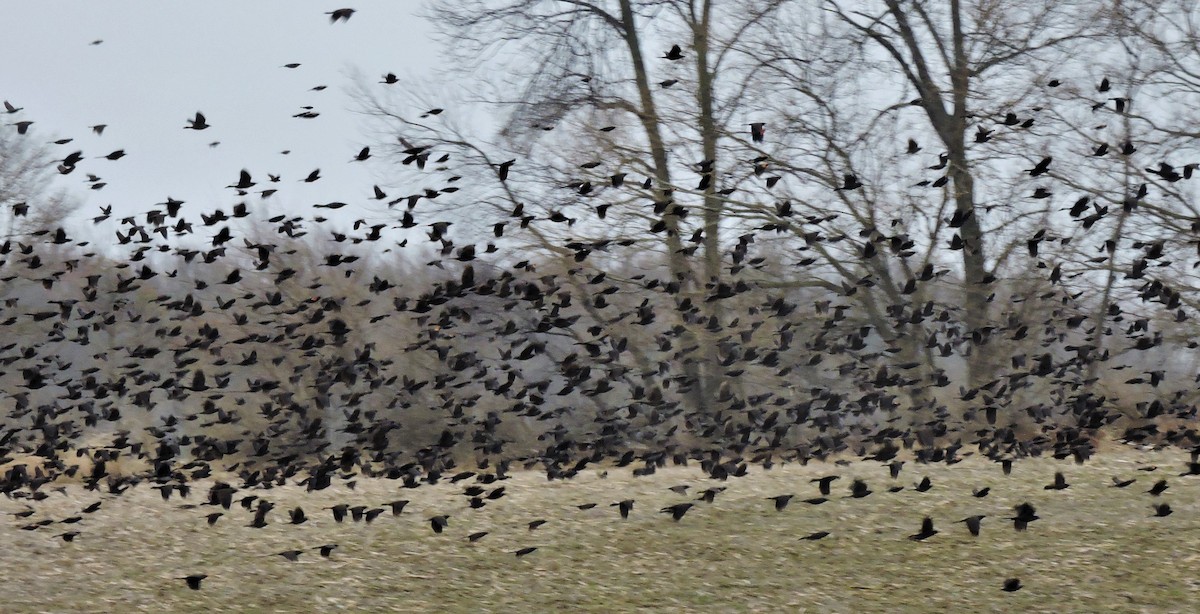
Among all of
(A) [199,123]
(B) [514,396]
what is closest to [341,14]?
(A) [199,123]

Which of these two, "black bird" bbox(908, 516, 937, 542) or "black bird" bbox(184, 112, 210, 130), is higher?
"black bird" bbox(184, 112, 210, 130)

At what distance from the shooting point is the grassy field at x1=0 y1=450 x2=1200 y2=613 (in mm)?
10852

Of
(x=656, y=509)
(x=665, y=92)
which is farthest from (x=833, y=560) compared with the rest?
(x=665, y=92)

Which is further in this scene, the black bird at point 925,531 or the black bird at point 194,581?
the black bird at point 194,581

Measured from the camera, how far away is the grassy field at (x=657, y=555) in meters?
10.9

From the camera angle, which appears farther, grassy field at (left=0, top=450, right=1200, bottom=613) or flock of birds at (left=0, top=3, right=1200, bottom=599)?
flock of birds at (left=0, top=3, right=1200, bottom=599)

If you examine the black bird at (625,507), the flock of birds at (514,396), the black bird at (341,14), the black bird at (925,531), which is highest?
the black bird at (341,14)

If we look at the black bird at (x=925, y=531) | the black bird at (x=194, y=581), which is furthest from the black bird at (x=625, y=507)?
the black bird at (x=194, y=581)

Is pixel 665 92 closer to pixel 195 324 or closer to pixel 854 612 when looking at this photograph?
pixel 854 612

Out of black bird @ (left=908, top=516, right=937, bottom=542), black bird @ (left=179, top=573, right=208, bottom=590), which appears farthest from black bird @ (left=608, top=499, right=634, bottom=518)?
black bird @ (left=179, top=573, right=208, bottom=590)

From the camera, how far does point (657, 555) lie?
12000mm

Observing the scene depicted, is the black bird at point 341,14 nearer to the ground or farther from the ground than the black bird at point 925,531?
farther from the ground

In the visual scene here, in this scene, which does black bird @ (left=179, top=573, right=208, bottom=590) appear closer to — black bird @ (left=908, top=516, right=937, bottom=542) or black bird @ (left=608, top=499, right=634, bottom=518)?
black bird @ (left=608, top=499, right=634, bottom=518)

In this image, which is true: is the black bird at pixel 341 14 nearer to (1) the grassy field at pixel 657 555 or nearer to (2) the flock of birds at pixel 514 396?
(2) the flock of birds at pixel 514 396
